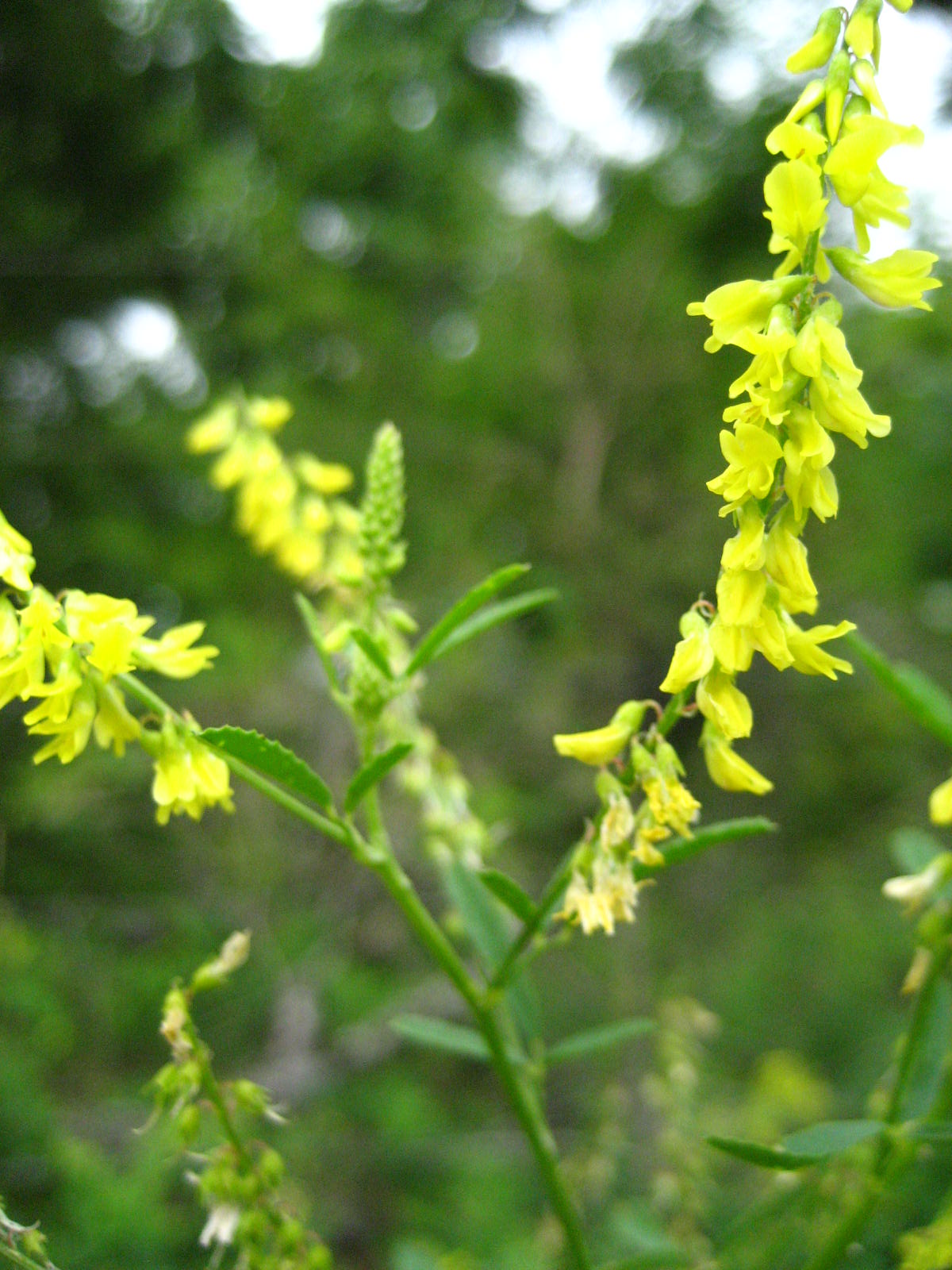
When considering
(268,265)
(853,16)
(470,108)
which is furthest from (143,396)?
(853,16)

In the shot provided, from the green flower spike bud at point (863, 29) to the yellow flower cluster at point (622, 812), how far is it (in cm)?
39

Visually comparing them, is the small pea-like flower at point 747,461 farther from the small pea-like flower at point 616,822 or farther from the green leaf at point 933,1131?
the green leaf at point 933,1131

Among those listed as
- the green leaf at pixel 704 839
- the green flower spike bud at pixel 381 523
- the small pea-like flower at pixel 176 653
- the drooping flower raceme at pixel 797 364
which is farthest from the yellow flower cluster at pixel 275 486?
the drooping flower raceme at pixel 797 364

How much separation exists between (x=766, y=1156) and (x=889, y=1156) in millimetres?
170

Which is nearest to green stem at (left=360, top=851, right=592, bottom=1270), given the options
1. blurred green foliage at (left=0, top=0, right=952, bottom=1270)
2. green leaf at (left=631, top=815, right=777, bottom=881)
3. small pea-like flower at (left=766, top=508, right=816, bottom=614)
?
green leaf at (left=631, top=815, right=777, bottom=881)

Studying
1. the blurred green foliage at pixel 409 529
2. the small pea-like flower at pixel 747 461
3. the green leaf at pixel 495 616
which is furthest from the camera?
the blurred green foliage at pixel 409 529

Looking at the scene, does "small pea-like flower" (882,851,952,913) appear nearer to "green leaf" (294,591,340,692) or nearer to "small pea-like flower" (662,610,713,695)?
"small pea-like flower" (662,610,713,695)

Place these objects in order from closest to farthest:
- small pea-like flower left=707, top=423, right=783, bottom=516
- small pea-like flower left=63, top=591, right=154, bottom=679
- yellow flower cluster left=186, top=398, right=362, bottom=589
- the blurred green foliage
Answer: small pea-like flower left=707, top=423, right=783, bottom=516, small pea-like flower left=63, top=591, right=154, bottom=679, yellow flower cluster left=186, top=398, right=362, bottom=589, the blurred green foliage

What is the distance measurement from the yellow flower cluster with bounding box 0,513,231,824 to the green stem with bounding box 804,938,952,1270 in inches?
20.5

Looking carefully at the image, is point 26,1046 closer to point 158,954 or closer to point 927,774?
point 158,954

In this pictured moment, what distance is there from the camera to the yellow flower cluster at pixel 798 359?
0.51 m

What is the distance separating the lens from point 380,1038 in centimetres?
490

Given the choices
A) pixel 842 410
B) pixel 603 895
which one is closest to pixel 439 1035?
pixel 603 895

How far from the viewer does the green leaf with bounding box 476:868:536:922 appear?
2.36 feet
